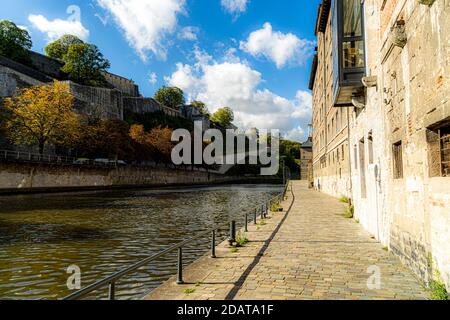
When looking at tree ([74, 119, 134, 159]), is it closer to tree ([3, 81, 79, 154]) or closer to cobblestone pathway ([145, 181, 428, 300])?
tree ([3, 81, 79, 154])

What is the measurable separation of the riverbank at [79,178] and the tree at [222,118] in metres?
73.6

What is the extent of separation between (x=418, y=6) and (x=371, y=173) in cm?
608

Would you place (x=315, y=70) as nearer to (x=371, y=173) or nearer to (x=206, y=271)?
(x=371, y=173)

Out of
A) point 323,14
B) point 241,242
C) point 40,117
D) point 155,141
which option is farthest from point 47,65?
point 241,242

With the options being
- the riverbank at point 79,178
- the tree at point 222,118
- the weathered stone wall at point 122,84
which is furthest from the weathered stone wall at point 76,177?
the tree at point 222,118

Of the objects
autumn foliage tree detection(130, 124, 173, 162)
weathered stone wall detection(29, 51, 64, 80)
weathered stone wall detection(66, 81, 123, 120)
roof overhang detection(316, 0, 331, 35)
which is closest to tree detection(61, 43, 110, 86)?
weathered stone wall detection(29, 51, 64, 80)

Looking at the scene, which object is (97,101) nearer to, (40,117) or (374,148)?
(40,117)

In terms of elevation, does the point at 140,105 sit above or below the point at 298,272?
above

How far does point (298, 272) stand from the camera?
6684 mm

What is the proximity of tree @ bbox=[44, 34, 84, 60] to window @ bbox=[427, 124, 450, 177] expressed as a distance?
102588mm

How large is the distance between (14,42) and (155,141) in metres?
40.9

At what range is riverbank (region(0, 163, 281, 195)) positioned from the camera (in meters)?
34.4

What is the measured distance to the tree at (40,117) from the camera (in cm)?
4156

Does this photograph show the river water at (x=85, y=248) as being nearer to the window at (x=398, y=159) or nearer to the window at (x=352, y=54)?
the window at (x=398, y=159)
